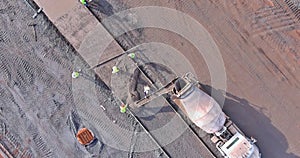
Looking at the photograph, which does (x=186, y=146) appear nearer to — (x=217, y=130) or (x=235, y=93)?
(x=217, y=130)

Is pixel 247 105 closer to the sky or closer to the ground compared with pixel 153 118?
closer to the ground

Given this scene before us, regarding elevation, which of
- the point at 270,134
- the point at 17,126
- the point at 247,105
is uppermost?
the point at 17,126

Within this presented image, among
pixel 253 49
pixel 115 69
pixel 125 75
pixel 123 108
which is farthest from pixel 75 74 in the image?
pixel 253 49

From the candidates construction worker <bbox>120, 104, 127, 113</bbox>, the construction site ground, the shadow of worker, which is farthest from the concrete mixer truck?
construction worker <bbox>120, 104, 127, 113</bbox>

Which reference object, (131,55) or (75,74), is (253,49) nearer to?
(131,55)

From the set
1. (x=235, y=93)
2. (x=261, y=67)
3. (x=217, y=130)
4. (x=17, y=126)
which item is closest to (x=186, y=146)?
(x=217, y=130)
